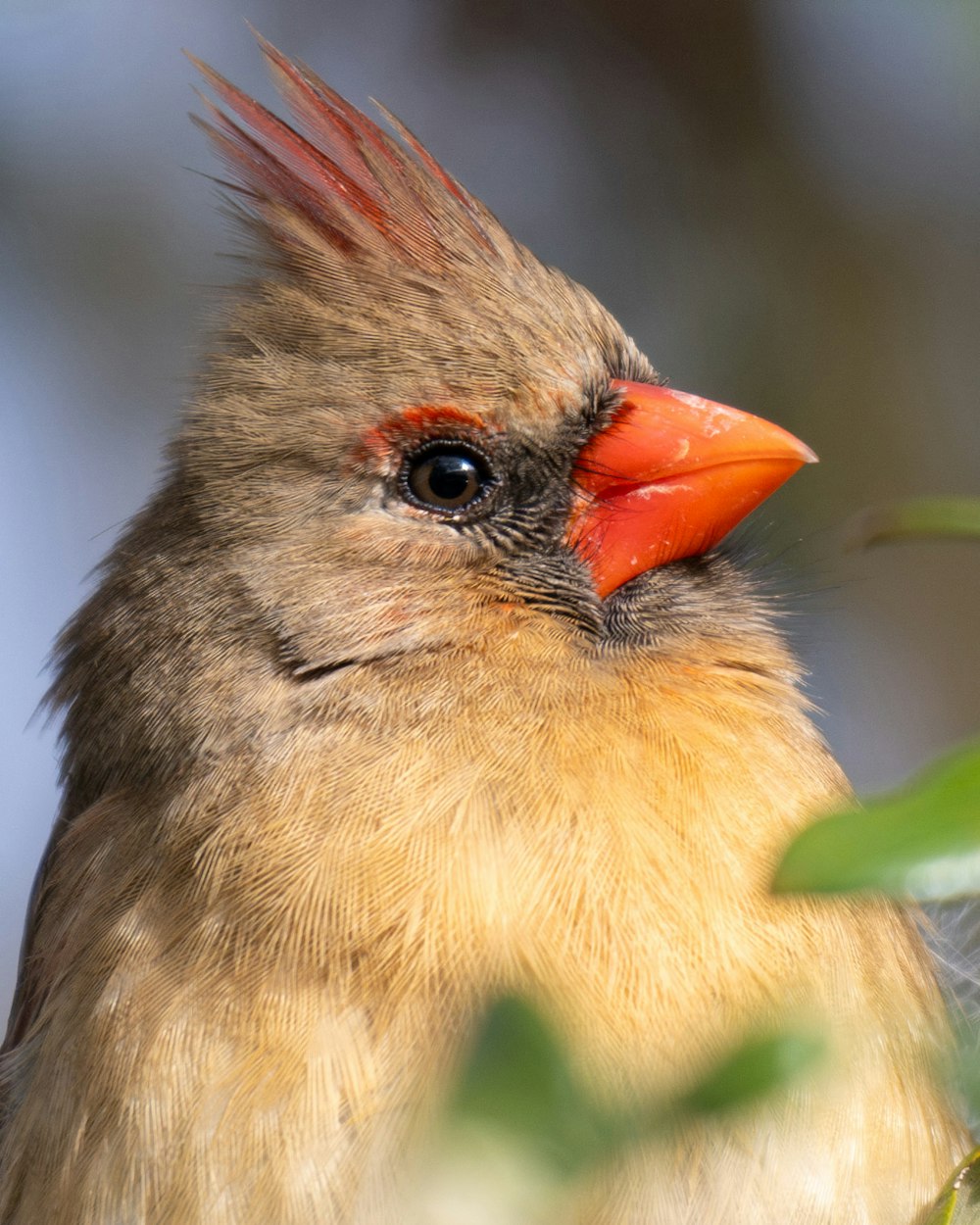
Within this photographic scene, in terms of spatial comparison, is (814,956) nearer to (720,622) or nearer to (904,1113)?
(904,1113)

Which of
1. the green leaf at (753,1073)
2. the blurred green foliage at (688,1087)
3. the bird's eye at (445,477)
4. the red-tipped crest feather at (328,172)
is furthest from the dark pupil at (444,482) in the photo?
the green leaf at (753,1073)

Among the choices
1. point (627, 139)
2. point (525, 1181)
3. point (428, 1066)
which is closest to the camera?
point (525, 1181)

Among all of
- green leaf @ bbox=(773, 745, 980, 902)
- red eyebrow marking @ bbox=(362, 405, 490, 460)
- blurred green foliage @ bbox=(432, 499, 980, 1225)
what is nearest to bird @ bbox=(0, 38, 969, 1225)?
red eyebrow marking @ bbox=(362, 405, 490, 460)

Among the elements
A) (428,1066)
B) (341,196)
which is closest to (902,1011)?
(428,1066)

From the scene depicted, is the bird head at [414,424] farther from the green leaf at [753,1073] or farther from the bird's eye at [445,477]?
the green leaf at [753,1073]

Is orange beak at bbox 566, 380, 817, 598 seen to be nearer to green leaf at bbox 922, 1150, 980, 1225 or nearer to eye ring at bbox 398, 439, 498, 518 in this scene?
eye ring at bbox 398, 439, 498, 518
